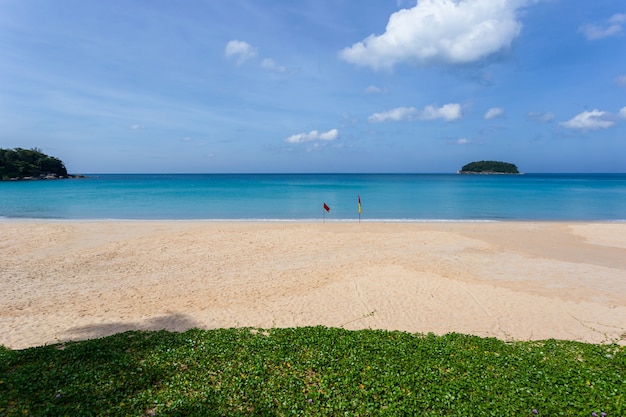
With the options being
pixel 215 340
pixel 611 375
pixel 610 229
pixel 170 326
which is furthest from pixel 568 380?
pixel 610 229

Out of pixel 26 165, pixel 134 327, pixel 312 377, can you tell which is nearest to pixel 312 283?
pixel 134 327

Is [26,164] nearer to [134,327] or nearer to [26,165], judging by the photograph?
[26,165]

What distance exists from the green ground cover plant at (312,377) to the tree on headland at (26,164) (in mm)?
122879

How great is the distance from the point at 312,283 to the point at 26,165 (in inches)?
4927

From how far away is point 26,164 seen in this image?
103812 millimetres

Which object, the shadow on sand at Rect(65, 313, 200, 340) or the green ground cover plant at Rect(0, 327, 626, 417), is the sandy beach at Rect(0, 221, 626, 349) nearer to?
the shadow on sand at Rect(65, 313, 200, 340)

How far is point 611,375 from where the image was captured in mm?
5930

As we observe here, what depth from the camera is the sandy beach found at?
9242mm

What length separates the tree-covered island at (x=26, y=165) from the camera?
99250mm

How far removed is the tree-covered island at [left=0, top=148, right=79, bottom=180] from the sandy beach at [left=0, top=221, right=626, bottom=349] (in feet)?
340

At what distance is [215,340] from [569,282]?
12541 mm

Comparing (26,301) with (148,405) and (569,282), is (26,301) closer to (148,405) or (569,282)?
(148,405)

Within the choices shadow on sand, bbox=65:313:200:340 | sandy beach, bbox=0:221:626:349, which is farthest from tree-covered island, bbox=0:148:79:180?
shadow on sand, bbox=65:313:200:340

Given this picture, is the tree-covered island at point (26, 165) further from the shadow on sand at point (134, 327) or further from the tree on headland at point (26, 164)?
the shadow on sand at point (134, 327)
